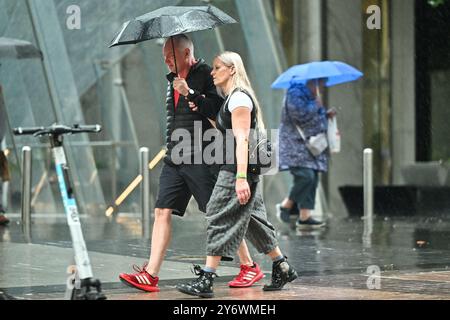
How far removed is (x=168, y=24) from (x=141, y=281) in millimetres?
1849

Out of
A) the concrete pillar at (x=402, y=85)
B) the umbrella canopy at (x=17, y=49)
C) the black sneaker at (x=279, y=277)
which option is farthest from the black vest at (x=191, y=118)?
the concrete pillar at (x=402, y=85)

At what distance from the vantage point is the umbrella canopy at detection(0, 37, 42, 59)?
16453 mm

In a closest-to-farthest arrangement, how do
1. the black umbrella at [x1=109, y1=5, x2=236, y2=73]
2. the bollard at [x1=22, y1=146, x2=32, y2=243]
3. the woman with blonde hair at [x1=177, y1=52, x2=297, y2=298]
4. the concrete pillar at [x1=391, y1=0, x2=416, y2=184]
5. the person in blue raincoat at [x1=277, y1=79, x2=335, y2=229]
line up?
the woman with blonde hair at [x1=177, y1=52, x2=297, y2=298] → the black umbrella at [x1=109, y1=5, x2=236, y2=73] → the person in blue raincoat at [x1=277, y1=79, x2=335, y2=229] → the bollard at [x1=22, y1=146, x2=32, y2=243] → the concrete pillar at [x1=391, y1=0, x2=416, y2=184]

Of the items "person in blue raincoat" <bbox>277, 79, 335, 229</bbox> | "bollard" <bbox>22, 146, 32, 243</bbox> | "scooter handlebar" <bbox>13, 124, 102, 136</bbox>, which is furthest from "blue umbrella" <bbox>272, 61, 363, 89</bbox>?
"scooter handlebar" <bbox>13, 124, 102, 136</bbox>

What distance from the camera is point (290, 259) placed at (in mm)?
10672

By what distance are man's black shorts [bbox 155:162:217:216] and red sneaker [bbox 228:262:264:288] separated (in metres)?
0.57

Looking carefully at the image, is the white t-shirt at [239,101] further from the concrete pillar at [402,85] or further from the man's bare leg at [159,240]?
the concrete pillar at [402,85]

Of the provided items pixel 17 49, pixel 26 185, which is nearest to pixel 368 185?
pixel 26 185

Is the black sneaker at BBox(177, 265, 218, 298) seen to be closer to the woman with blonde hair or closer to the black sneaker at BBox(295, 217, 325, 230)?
the woman with blonde hair

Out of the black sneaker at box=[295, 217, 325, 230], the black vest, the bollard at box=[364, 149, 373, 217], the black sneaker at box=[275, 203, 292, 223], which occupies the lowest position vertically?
the black sneaker at box=[295, 217, 325, 230]

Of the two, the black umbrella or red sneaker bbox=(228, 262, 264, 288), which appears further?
red sneaker bbox=(228, 262, 264, 288)

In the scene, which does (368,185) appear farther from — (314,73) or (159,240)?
(159,240)

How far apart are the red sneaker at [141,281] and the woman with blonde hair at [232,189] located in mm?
359

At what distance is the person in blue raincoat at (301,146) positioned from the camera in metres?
14.7
